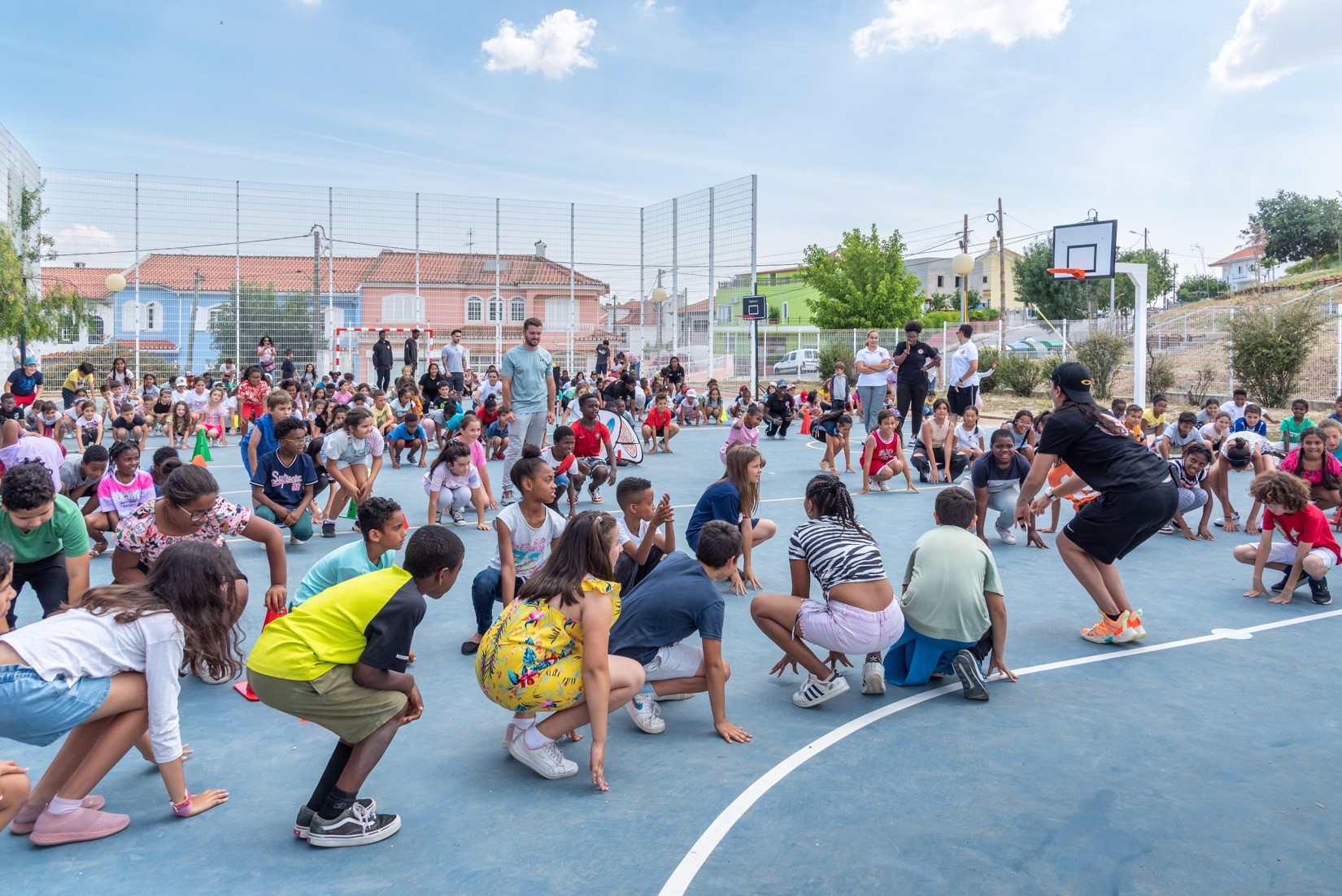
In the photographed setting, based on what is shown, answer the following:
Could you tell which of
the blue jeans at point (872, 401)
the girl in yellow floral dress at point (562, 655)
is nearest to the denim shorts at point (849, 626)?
the girl in yellow floral dress at point (562, 655)

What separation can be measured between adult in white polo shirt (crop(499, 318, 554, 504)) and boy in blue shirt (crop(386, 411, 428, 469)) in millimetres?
4037

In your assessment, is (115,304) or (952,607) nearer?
(952,607)

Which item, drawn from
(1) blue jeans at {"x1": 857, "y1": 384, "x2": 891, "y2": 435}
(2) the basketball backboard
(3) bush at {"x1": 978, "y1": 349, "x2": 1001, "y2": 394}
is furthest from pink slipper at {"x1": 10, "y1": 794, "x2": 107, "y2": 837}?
(3) bush at {"x1": 978, "y1": 349, "x2": 1001, "y2": 394}

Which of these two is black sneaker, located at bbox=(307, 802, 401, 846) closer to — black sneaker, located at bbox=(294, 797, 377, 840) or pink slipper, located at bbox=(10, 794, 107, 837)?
black sneaker, located at bbox=(294, 797, 377, 840)

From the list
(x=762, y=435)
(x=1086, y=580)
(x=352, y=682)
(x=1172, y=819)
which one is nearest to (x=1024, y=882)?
(x=1172, y=819)

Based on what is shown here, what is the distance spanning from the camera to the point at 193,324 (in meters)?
24.2

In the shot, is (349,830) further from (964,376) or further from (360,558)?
(964,376)

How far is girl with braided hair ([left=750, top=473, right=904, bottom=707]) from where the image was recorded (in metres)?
4.93

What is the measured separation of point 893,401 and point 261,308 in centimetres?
1612

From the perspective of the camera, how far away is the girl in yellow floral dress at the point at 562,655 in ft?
13.0

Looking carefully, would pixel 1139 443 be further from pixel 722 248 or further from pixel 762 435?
pixel 722 248

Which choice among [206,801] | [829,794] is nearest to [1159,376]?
[829,794]

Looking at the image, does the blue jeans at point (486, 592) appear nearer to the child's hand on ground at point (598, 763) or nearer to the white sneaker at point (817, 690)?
the white sneaker at point (817, 690)

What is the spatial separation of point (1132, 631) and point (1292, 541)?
2036 mm
